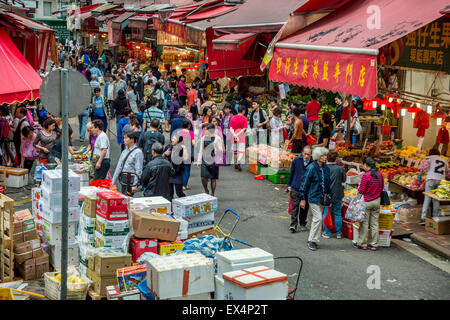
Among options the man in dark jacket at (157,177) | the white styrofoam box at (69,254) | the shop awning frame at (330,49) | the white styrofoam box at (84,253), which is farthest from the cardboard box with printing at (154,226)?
the shop awning frame at (330,49)

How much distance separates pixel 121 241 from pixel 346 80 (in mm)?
3958

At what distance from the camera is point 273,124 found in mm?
16578

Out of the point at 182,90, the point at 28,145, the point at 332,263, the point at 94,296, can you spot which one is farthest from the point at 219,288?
the point at 182,90

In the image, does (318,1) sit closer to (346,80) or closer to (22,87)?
(346,80)

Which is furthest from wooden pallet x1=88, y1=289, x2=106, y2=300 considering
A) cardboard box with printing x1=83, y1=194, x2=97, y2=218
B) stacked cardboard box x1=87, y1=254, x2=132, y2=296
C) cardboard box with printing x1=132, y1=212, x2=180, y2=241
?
cardboard box with printing x1=83, y1=194, x2=97, y2=218

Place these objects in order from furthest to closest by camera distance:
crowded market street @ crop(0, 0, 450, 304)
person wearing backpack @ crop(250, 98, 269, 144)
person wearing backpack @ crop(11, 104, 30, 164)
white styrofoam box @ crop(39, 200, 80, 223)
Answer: person wearing backpack @ crop(250, 98, 269, 144) < person wearing backpack @ crop(11, 104, 30, 164) < white styrofoam box @ crop(39, 200, 80, 223) < crowded market street @ crop(0, 0, 450, 304)

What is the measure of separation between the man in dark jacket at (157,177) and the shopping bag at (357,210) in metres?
3.44

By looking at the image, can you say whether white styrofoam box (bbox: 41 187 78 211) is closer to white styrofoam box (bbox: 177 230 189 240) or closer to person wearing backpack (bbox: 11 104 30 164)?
white styrofoam box (bbox: 177 230 189 240)

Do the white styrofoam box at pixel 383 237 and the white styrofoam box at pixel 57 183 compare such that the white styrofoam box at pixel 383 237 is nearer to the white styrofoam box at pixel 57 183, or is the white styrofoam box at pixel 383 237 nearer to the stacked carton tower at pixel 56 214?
the stacked carton tower at pixel 56 214

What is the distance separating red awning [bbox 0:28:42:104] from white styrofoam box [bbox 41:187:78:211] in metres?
2.53

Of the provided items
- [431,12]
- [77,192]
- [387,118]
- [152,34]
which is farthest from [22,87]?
[152,34]

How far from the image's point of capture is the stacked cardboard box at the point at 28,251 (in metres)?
8.27

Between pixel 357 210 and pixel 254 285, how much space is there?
5358 mm

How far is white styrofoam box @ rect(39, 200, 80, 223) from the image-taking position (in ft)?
27.5
